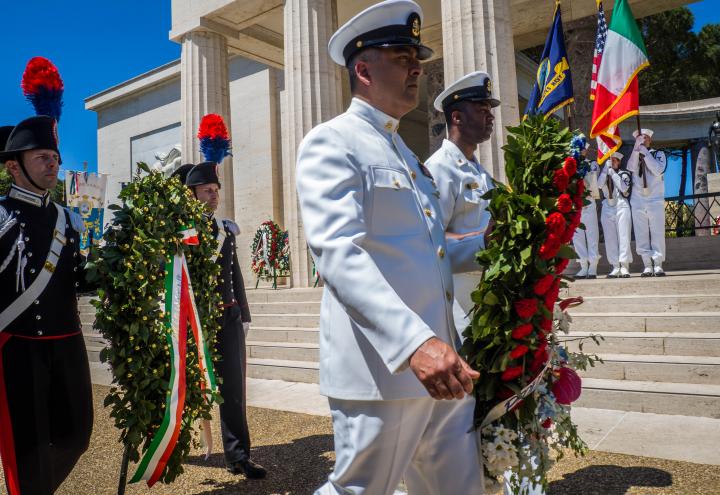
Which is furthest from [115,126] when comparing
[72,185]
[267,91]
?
[267,91]

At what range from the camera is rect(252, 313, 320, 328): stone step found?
863 cm

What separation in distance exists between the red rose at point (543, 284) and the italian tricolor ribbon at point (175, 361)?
2.50m

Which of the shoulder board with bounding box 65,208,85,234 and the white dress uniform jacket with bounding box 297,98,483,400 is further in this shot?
the shoulder board with bounding box 65,208,85,234

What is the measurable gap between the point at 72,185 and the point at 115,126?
27.7ft

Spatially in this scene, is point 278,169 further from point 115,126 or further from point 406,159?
point 406,159

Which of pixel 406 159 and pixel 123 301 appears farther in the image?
pixel 123 301

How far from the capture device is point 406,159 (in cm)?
205

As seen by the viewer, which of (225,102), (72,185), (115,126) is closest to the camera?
(225,102)

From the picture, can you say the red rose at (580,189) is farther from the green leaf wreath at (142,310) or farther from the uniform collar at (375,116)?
the green leaf wreath at (142,310)

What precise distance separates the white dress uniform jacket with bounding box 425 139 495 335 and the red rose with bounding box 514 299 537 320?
1.03 m

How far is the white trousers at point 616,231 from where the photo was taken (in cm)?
898

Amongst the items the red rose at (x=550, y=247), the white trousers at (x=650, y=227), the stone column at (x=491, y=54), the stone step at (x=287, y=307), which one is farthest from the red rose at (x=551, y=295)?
the white trousers at (x=650, y=227)

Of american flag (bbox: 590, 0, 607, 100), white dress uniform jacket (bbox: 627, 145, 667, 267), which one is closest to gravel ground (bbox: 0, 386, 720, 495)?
white dress uniform jacket (bbox: 627, 145, 667, 267)

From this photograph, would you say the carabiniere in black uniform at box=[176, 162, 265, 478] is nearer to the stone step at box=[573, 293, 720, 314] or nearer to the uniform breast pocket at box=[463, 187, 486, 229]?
the uniform breast pocket at box=[463, 187, 486, 229]
